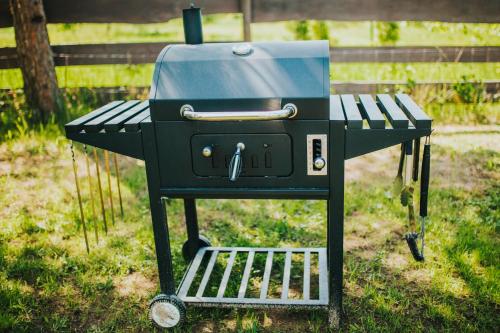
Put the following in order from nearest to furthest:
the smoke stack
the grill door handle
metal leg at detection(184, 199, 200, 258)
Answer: the grill door handle, the smoke stack, metal leg at detection(184, 199, 200, 258)

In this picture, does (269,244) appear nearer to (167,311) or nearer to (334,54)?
(167,311)

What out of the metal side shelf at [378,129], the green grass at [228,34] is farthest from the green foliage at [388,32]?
the metal side shelf at [378,129]

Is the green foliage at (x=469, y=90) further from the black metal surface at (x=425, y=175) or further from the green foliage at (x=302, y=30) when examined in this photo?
the black metal surface at (x=425, y=175)

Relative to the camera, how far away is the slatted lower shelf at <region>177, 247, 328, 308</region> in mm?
2482

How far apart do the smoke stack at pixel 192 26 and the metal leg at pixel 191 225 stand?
994mm

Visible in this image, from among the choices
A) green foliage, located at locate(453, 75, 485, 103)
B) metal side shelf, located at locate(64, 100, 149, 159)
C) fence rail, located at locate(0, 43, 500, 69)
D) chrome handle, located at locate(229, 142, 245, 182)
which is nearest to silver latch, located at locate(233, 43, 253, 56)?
chrome handle, located at locate(229, 142, 245, 182)

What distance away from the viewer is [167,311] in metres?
2.45

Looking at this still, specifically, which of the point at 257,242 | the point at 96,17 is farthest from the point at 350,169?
the point at 96,17

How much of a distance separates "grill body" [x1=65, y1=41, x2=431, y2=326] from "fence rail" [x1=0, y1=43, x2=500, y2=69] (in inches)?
134

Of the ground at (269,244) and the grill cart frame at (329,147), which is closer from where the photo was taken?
the grill cart frame at (329,147)

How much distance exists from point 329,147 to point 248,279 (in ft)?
3.48

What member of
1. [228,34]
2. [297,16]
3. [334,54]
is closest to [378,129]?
[334,54]

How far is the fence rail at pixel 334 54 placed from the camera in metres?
5.48

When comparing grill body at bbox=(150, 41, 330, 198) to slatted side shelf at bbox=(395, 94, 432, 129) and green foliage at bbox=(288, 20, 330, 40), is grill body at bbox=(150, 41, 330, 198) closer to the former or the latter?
slatted side shelf at bbox=(395, 94, 432, 129)
